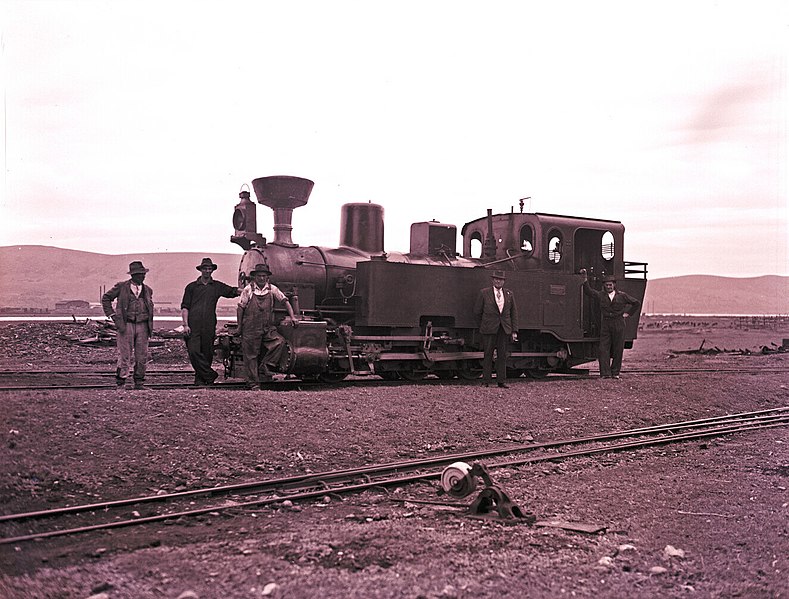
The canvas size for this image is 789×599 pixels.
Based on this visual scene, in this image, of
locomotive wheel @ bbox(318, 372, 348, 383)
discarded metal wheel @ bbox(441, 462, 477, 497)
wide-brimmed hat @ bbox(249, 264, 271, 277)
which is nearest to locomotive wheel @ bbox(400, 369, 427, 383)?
locomotive wheel @ bbox(318, 372, 348, 383)

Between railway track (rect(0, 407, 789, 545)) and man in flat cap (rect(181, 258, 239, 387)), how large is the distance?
449cm

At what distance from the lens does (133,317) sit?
9445 mm

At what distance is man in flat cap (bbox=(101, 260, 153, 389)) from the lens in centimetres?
939

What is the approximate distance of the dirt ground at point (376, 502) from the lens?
4.05 m

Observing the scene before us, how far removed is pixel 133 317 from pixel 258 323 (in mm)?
1576

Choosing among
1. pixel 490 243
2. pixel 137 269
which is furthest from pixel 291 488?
pixel 490 243

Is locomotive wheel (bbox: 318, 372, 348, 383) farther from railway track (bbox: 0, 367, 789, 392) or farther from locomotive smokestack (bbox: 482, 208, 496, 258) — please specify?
locomotive smokestack (bbox: 482, 208, 496, 258)

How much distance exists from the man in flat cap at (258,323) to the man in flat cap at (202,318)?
0.47 metres

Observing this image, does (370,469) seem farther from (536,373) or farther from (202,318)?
(536,373)

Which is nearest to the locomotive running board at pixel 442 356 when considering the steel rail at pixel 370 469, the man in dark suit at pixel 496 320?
the man in dark suit at pixel 496 320

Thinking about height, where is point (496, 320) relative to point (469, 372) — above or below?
above

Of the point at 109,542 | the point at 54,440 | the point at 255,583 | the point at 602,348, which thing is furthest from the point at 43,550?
the point at 602,348

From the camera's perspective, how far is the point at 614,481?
6707mm

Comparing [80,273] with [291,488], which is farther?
[80,273]
